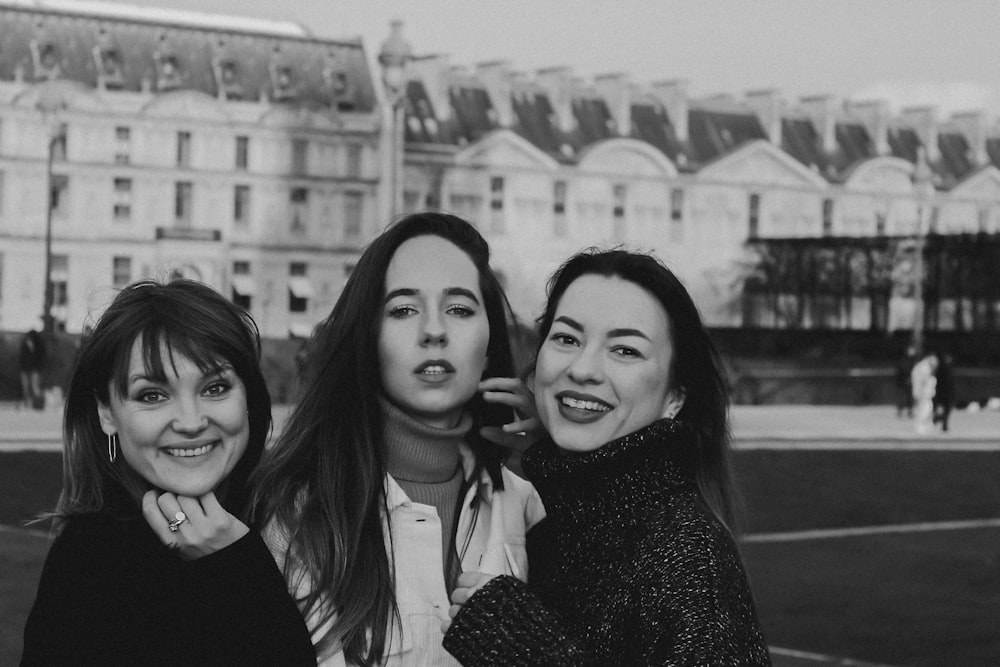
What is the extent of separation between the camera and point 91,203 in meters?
52.9

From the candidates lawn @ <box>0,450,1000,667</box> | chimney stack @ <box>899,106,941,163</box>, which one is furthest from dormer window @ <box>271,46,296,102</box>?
lawn @ <box>0,450,1000,667</box>

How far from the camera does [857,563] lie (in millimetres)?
10898

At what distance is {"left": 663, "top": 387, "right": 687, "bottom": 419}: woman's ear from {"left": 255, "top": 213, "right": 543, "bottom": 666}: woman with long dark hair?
0.36 m

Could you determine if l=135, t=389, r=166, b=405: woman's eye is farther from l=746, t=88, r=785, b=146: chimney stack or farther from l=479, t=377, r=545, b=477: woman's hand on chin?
l=746, t=88, r=785, b=146: chimney stack

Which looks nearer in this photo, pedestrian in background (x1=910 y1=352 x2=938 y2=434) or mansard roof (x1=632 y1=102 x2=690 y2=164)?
pedestrian in background (x1=910 y1=352 x2=938 y2=434)

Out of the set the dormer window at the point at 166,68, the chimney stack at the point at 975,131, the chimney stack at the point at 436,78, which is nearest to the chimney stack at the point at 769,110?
the chimney stack at the point at 975,131

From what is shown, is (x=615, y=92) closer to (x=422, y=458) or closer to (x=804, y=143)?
(x=804, y=143)

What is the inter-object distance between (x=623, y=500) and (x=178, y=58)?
2216 inches

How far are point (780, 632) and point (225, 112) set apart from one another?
49.6 metres

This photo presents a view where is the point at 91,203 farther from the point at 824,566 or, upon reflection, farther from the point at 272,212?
the point at 824,566

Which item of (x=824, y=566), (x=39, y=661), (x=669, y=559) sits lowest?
(x=824, y=566)

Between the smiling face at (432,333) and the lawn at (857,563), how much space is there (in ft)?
11.1

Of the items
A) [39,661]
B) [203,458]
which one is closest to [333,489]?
[203,458]

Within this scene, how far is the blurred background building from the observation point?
52.0 meters
